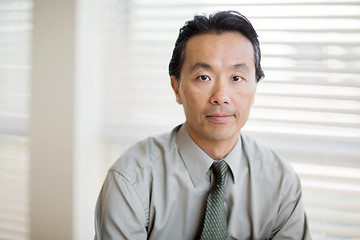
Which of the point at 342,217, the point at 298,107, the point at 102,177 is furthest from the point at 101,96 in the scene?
the point at 342,217

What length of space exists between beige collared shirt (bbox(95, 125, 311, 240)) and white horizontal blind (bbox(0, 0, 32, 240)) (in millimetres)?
1059

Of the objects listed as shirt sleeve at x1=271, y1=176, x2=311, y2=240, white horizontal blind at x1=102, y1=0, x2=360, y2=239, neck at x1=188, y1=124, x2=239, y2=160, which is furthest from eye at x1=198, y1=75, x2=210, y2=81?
white horizontal blind at x1=102, y1=0, x2=360, y2=239

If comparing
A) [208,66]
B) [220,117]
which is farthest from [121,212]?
[208,66]

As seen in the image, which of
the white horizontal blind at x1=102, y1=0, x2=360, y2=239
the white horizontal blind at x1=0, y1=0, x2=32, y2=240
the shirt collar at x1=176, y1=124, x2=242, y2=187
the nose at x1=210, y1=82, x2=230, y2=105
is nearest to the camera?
the nose at x1=210, y1=82, x2=230, y2=105

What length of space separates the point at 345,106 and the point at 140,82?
1002 mm

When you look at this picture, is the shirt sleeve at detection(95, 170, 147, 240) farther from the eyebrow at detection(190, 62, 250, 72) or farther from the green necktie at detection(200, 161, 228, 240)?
the eyebrow at detection(190, 62, 250, 72)

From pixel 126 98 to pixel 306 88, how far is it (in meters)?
0.91

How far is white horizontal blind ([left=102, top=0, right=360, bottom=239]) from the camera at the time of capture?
1.58 m

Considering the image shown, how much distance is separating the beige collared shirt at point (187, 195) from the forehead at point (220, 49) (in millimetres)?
292

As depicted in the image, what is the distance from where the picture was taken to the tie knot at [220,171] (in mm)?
1191

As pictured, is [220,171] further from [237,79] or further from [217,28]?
[217,28]

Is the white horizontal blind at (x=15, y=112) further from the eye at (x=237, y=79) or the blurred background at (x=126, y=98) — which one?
the eye at (x=237, y=79)

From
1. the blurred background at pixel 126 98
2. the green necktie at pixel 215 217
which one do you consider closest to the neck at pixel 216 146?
the green necktie at pixel 215 217

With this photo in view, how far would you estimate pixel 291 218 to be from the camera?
1.23 meters
